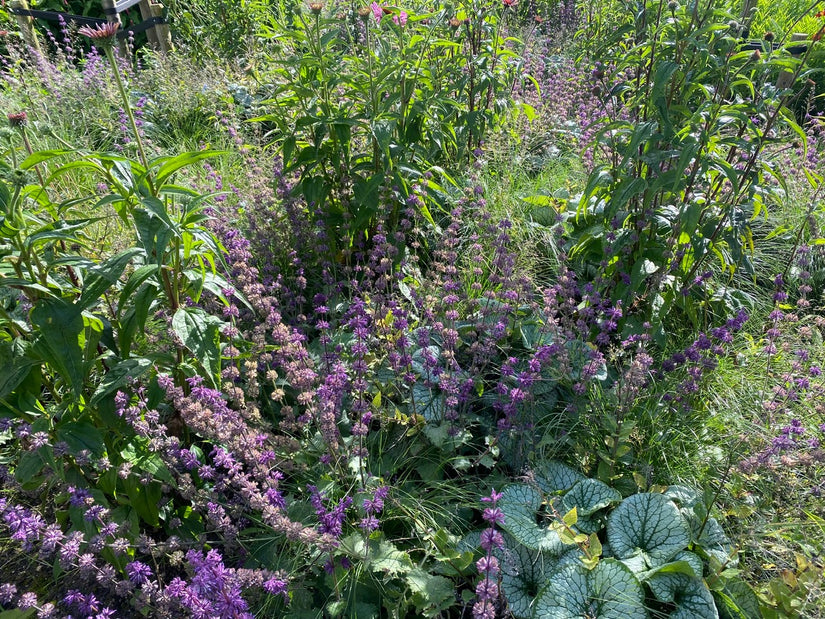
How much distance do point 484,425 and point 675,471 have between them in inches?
30.7

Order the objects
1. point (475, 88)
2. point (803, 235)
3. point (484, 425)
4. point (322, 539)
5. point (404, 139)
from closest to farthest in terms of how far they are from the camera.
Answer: point (322, 539), point (484, 425), point (404, 139), point (803, 235), point (475, 88)

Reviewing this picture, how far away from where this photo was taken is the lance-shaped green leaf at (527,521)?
1966 millimetres

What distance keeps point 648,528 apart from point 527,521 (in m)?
0.42

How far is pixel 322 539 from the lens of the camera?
161 centimetres

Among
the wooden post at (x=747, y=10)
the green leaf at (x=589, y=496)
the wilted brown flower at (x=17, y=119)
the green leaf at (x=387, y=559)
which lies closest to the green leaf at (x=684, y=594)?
the green leaf at (x=589, y=496)

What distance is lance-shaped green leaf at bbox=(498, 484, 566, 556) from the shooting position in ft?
6.45

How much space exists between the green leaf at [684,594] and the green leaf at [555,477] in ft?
1.47

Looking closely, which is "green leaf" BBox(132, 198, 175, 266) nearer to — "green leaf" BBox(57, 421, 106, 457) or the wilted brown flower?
the wilted brown flower

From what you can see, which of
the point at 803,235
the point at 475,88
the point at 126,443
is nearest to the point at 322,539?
the point at 126,443

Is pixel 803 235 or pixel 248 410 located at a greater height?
pixel 248 410

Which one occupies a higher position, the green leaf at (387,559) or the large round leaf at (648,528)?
the green leaf at (387,559)

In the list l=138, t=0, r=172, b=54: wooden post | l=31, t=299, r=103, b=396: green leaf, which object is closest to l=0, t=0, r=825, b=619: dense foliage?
l=31, t=299, r=103, b=396: green leaf

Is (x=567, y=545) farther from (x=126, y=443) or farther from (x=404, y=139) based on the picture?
(x=404, y=139)

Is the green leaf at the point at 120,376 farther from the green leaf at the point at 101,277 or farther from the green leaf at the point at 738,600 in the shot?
the green leaf at the point at 738,600
